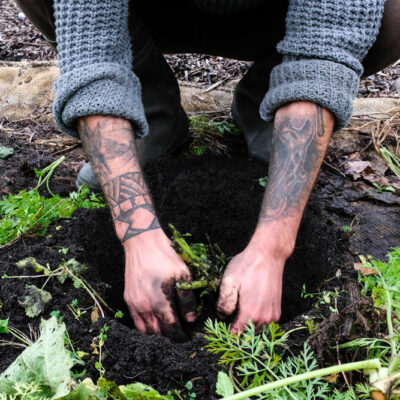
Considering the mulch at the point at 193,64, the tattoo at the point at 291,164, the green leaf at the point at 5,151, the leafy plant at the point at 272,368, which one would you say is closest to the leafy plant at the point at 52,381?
the leafy plant at the point at 272,368

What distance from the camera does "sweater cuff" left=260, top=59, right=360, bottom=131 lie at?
192 centimetres

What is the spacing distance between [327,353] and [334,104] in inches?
41.4

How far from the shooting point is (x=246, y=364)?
1354 millimetres

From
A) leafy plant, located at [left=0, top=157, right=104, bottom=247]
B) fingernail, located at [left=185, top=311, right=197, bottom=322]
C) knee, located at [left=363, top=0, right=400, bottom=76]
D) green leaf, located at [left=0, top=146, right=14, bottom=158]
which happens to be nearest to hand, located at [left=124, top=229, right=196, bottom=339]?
fingernail, located at [left=185, top=311, right=197, bottom=322]

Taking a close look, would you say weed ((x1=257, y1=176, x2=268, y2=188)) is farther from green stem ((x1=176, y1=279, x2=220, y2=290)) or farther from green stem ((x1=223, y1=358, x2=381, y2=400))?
green stem ((x1=223, y1=358, x2=381, y2=400))

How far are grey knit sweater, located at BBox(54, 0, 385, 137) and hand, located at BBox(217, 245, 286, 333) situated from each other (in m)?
0.77

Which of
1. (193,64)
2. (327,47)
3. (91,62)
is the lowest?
(193,64)

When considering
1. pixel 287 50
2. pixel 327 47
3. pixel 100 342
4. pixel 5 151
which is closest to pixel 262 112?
pixel 287 50

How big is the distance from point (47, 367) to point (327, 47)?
1643mm

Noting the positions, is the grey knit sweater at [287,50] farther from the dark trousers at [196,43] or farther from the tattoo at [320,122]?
the dark trousers at [196,43]

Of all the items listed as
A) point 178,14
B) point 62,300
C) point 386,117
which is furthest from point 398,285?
point 386,117

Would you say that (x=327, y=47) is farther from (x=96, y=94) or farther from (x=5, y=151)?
(x=5, y=151)

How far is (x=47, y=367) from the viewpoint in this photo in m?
1.21

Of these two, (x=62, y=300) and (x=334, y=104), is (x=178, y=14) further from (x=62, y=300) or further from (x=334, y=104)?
(x=62, y=300)
